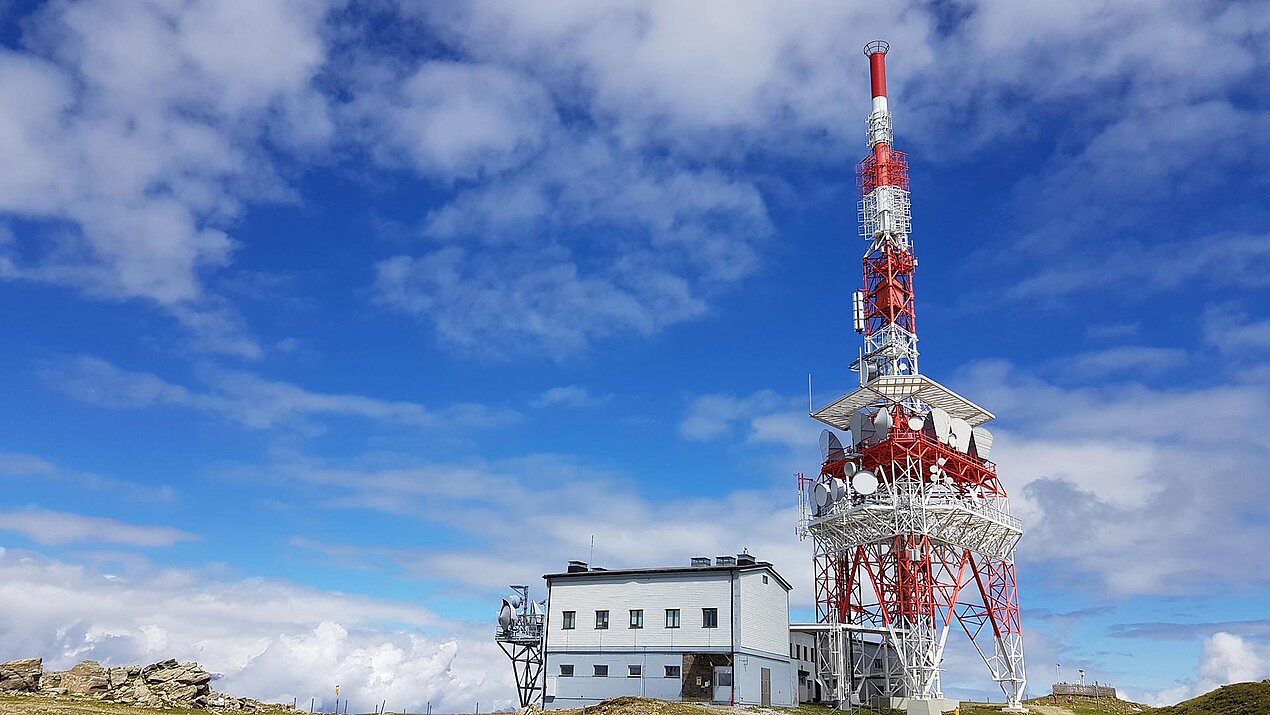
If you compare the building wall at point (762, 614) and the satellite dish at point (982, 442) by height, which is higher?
the satellite dish at point (982, 442)

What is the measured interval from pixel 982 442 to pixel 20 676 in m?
70.3

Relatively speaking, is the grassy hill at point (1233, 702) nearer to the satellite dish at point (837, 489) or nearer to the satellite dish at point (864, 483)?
the satellite dish at point (864, 483)

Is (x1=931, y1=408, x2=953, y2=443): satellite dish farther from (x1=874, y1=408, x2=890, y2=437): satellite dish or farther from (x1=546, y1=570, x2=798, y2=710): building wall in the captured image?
(x1=546, y1=570, x2=798, y2=710): building wall

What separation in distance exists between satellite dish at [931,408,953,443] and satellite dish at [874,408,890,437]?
12.0 ft

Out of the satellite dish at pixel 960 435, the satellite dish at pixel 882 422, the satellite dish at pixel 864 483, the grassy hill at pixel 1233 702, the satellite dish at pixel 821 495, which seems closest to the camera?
the grassy hill at pixel 1233 702

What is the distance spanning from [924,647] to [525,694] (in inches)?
1197

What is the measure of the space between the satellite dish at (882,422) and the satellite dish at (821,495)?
612cm

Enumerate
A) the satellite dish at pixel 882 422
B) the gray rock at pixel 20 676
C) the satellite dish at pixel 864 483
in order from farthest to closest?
the satellite dish at pixel 882 422, the satellite dish at pixel 864 483, the gray rock at pixel 20 676

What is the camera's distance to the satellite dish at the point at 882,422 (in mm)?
76750

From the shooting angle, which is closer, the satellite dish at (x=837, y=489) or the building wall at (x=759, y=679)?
the building wall at (x=759, y=679)

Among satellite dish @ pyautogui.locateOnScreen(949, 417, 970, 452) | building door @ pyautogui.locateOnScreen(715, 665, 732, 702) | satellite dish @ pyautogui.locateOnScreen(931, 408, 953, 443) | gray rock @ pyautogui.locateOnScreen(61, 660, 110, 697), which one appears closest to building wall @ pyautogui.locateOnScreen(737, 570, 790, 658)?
building door @ pyautogui.locateOnScreen(715, 665, 732, 702)

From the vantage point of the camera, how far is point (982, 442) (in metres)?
81.6

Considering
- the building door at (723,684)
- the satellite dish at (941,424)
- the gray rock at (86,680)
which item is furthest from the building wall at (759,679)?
the gray rock at (86,680)

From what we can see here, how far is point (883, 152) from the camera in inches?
3435
